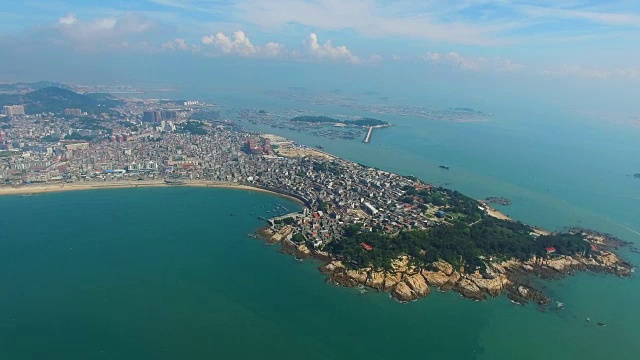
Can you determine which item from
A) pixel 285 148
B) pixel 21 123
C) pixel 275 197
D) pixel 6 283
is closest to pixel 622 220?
pixel 275 197

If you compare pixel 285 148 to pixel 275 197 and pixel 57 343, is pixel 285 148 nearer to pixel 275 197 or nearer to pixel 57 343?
pixel 275 197

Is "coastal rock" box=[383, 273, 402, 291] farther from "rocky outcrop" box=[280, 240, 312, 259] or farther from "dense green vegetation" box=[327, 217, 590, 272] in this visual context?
"rocky outcrop" box=[280, 240, 312, 259]

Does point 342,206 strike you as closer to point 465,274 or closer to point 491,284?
point 465,274

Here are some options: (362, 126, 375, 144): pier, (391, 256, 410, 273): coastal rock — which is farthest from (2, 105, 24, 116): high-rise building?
(391, 256, 410, 273): coastal rock

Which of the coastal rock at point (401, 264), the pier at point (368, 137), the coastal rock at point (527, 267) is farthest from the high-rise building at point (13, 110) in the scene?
the coastal rock at point (527, 267)

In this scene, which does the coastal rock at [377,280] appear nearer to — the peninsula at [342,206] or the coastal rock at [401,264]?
the peninsula at [342,206]

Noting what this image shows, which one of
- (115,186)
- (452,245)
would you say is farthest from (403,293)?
(115,186)
